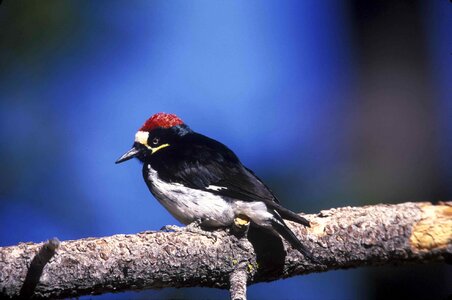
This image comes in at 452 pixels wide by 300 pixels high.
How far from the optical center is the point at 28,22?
5.69 m

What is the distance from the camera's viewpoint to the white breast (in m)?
4.05

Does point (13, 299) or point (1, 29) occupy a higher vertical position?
point (1, 29)

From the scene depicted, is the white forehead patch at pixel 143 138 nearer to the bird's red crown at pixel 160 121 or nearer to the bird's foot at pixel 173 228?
the bird's red crown at pixel 160 121

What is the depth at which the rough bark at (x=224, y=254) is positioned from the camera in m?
3.23

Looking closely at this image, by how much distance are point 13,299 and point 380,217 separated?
198 centimetres

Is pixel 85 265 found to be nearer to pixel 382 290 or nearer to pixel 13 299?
pixel 13 299

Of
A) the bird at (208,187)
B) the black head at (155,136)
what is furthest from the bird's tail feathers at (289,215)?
the black head at (155,136)

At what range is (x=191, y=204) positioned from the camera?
4.14 meters

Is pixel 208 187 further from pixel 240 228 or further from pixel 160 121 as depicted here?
pixel 160 121

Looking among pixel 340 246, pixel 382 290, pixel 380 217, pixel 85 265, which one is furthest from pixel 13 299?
pixel 382 290

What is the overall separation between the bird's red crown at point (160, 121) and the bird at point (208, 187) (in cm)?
24

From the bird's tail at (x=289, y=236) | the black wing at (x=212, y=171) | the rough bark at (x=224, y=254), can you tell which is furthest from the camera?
the black wing at (x=212, y=171)

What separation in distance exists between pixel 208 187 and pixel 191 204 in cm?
16

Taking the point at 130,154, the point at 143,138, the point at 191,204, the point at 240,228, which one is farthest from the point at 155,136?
the point at 240,228
